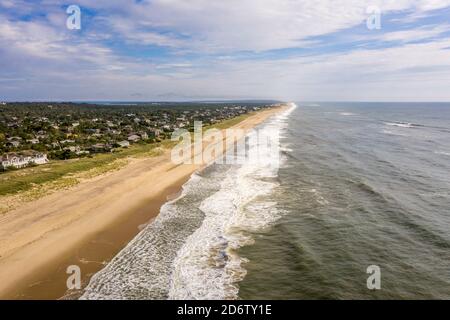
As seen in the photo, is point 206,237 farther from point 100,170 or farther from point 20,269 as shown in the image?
point 100,170

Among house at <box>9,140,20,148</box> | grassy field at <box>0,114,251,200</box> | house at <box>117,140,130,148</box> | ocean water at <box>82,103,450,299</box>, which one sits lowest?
ocean water at <box>82,103,450,299</box>

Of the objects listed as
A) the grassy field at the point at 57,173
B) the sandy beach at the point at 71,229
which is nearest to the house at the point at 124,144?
the grassy field at the point at 57,173

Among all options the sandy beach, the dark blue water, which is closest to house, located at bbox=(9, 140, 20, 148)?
the sandy beach

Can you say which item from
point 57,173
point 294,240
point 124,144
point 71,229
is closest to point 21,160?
point 57,173

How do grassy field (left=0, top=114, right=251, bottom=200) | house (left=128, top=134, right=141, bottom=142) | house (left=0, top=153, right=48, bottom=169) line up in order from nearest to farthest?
grassy field (left=0, top=114, right=251, bottom=200)
house (left=0, top=153, right=48, bottom=169)
house (left=128, top=134, right=141, bottom=142)

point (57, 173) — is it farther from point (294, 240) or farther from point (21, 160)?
point (294, 240)

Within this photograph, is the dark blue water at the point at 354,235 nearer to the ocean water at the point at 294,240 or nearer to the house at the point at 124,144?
the ocean water at the point at 294,240

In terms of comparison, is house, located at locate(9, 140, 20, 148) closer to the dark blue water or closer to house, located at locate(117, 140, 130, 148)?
house, located at locate(117, 140, 130, 148)

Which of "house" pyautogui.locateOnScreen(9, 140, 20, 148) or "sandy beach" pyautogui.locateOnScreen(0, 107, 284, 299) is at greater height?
"house" pyautogui.locateOnScreen(9, 140, 20, 148)
